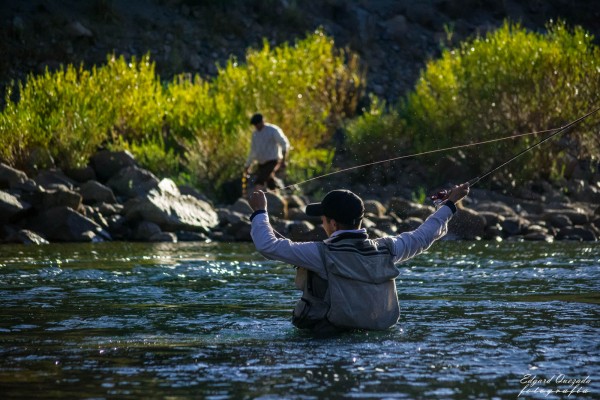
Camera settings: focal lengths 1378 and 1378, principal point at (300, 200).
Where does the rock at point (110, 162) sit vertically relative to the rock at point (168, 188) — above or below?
above

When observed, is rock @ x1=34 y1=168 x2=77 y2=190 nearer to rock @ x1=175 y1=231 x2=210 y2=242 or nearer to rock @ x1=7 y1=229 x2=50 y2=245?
rock @ x1=175 y1=231 x2=210 y2=242

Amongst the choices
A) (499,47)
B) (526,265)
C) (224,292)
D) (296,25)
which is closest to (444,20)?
(296,25)

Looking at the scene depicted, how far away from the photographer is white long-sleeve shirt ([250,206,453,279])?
9195 millimetres

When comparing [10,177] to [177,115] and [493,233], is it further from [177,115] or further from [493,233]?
[493,233]

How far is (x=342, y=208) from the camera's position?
368 inches

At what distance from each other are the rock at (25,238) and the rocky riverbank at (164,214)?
0.01 metres

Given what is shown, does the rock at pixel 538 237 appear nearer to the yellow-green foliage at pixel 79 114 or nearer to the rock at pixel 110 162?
the rock at pixel 110 162

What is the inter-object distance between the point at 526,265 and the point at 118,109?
12.4 metres

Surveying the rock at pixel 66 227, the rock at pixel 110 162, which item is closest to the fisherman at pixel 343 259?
the rock at pixel 66 227

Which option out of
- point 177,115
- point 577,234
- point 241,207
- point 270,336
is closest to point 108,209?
point 241,207

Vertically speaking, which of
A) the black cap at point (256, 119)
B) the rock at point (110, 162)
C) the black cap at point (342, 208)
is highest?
the black cap at point (256, 119)

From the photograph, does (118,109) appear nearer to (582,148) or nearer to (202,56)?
(582,148)

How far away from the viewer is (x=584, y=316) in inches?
446

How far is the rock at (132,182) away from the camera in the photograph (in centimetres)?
2411
